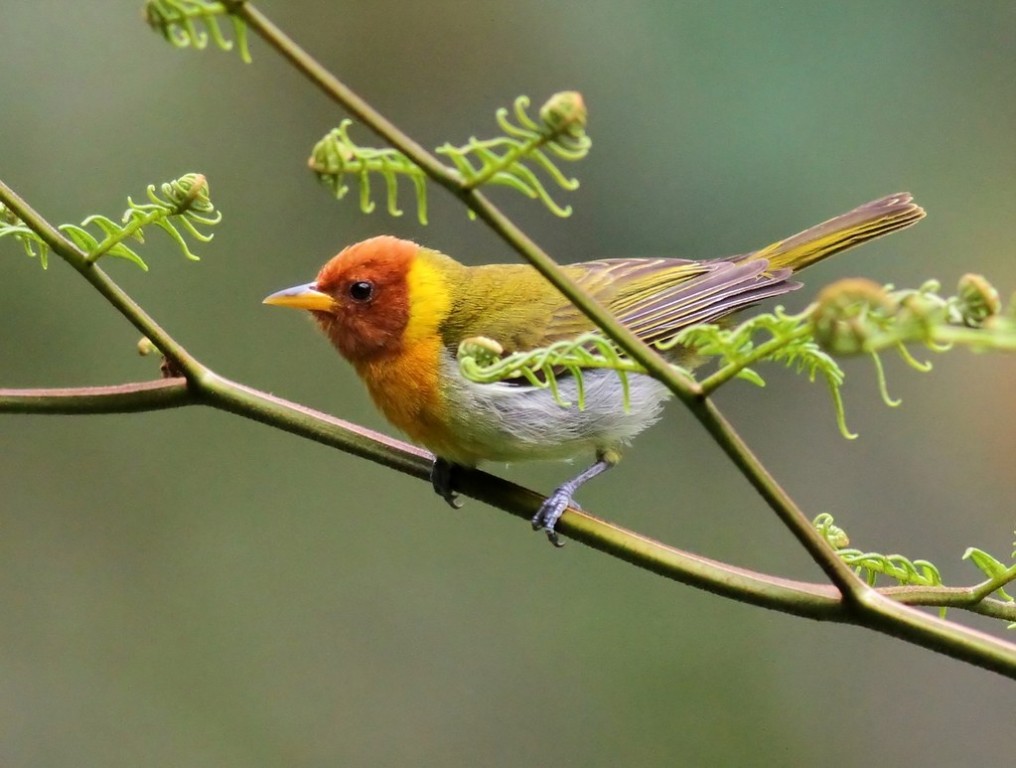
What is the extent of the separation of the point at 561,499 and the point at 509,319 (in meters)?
0.63

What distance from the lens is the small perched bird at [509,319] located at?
9.79 ft

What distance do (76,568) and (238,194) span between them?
6.09 feet

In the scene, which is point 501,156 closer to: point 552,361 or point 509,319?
point 552,361

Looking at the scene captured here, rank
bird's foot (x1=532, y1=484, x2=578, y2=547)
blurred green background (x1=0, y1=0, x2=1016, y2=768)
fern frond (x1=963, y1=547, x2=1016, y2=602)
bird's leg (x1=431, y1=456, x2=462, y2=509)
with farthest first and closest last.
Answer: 1. blurred green background (x1=0, y1=0, x2=1016, y2=768)
2. bird's leg (x1=431, y1=456, x2=462, y2=509)
3. bird's foot (x1=532, y1=484, x2=578, y2=547)
4. fern frond (x1=963, y1=547, x2=1016, y2=602)

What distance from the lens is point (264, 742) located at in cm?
551

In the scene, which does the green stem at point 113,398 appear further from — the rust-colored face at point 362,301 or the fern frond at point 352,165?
the rust-colored face at point 362,301

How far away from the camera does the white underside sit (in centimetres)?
296

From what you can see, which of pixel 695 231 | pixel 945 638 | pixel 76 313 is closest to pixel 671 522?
pixel 695 231

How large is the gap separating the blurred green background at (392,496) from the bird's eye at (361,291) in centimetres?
155

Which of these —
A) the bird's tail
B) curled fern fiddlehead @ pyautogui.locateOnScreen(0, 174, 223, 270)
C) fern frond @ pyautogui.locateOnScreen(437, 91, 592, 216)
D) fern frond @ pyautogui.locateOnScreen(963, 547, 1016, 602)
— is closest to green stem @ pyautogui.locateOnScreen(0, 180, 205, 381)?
curled fern fiddlehead @ pyautogui.locateOnScreen(0, 174, 223, 270)

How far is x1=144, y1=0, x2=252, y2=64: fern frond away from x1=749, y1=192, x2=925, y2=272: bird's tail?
6.63ft

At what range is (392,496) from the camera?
5.96 m

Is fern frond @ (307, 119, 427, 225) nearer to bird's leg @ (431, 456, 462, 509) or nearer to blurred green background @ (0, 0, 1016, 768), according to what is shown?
bird's leg @ (431, 456, 462, 509)

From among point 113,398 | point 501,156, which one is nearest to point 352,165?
point 501,156
